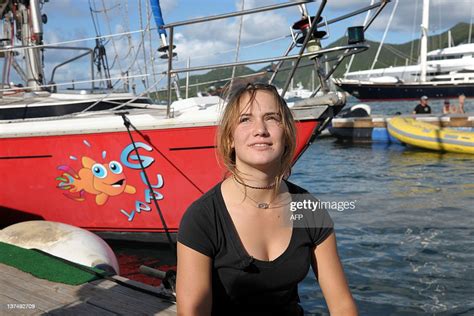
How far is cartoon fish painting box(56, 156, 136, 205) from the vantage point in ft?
22.3

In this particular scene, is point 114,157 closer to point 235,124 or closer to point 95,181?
point 95,181

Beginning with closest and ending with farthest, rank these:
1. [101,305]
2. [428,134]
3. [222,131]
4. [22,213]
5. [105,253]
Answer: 1. [222,131]
2. [101,305]
3. [105,253]
4. [22,213]
5. [428,134]

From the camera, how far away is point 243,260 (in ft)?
6.82

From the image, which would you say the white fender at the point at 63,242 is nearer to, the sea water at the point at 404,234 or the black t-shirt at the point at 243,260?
the sea water at the point at 404,234

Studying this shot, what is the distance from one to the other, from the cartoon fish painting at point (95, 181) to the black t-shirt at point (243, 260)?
4.82 meters

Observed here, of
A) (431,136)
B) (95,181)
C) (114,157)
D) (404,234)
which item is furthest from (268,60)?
(431,136)

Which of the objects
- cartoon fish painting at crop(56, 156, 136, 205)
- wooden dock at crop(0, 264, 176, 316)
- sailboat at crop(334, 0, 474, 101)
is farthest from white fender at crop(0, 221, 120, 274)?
sailboat at crop(334, 0, 474, 101)

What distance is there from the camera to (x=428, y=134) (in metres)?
16.8

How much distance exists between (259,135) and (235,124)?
0.13m

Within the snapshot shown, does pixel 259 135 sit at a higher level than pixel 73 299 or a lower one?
higher

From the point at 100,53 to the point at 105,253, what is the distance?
460 cm

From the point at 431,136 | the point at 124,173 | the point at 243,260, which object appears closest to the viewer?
the point at 243,260

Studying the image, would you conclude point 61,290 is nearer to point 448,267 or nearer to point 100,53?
point 448,267

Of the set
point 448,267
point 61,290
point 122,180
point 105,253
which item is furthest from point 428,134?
point 61,290
